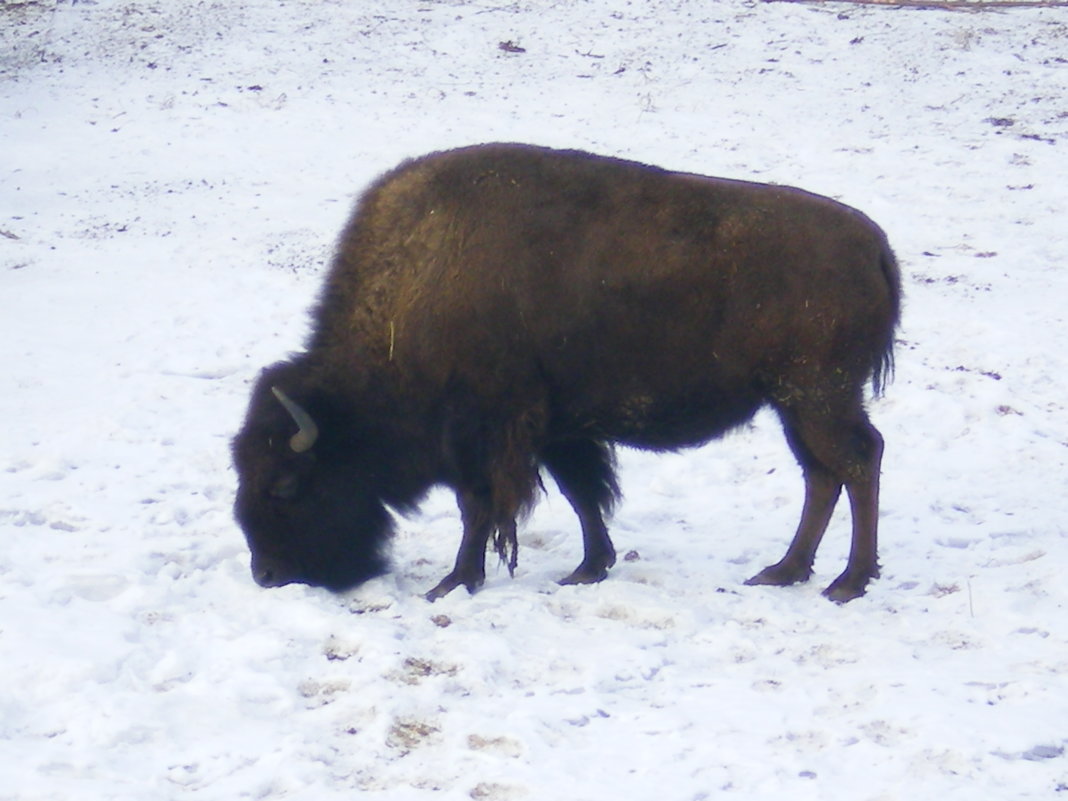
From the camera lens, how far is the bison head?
530 cm

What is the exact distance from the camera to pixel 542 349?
5.20 metres

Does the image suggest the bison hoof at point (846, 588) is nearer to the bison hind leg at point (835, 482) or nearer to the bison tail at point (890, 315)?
the bison hind leg at point (835, 482)

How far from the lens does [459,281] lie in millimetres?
5199

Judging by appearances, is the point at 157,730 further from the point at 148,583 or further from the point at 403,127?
the point at 403,127

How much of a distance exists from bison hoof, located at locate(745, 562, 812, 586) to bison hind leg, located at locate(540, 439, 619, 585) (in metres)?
0.63

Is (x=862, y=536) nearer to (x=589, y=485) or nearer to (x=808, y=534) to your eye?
(x=808, y=534)

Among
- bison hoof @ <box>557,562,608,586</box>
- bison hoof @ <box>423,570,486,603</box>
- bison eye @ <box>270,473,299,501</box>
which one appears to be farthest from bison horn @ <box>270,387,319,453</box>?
bison hoof @ <box>557,562,608,586</box>

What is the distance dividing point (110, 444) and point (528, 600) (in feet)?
9.06

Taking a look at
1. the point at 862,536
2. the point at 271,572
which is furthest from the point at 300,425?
the point at 862,536

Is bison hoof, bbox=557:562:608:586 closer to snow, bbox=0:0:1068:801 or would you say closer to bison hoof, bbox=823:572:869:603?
snow, bbox=0:0:1068:801

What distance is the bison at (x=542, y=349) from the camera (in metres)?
5.15

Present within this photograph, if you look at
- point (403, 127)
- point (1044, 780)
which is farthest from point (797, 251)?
point (403, 127)

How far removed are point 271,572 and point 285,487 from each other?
346 mm

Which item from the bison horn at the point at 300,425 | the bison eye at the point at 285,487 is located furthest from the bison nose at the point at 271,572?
the bison horn at the point at 300,425
